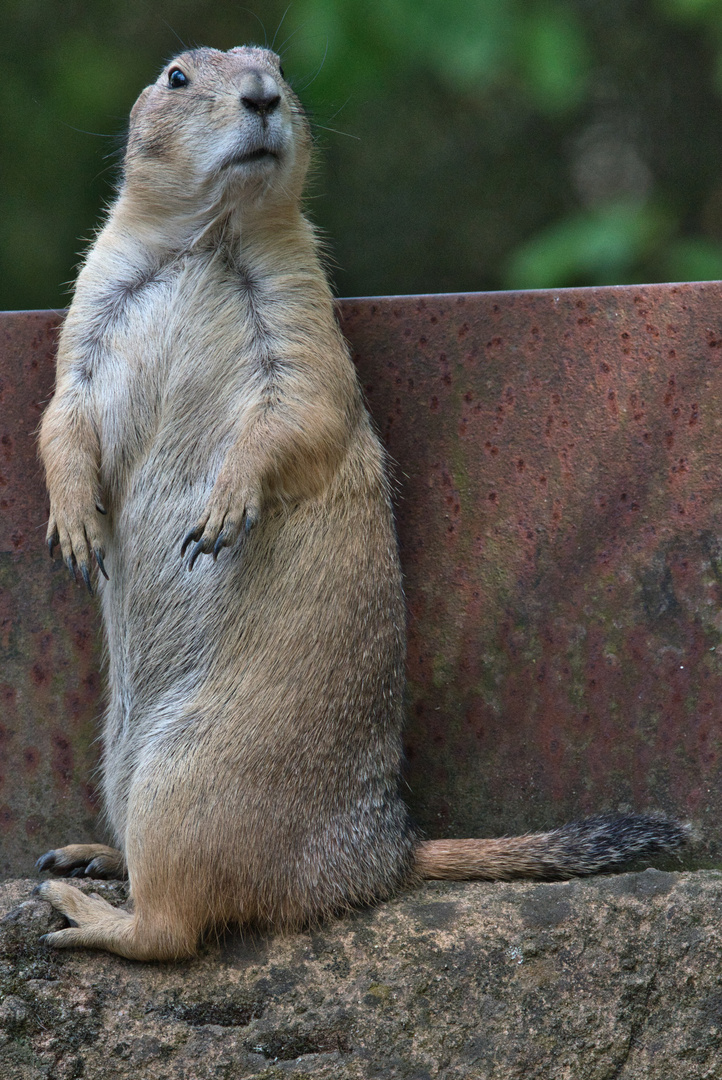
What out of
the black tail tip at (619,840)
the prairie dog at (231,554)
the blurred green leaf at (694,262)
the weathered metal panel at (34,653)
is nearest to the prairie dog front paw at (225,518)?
the prairie dog at (231,554)

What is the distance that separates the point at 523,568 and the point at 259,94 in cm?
211

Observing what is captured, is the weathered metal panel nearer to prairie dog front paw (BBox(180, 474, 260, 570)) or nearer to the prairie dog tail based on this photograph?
prairie dog front paw (BBox(180, 474, 260, 570))

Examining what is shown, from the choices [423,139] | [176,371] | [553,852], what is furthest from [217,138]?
[423,139]

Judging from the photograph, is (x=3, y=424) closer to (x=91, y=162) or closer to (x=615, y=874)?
(x=615, y=874)

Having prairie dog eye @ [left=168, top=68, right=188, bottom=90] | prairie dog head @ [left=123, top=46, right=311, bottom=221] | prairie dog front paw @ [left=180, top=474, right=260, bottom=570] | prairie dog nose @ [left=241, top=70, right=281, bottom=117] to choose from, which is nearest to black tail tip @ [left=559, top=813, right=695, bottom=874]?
prairie dog front paw @ [left=180, top=474, right=260, bottom=570]

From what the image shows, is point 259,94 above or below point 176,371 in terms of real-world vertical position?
above

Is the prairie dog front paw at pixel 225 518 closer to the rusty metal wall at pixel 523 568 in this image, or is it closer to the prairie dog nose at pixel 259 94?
the rusty metal wall at pixel 523 568

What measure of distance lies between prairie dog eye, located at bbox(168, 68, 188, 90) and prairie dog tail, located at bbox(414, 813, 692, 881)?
3170mm

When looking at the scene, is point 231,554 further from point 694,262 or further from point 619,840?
point 694,262

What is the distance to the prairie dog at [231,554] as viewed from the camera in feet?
12.5

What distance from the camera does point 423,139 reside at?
12.2m

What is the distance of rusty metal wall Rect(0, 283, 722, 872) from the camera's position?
447 cm

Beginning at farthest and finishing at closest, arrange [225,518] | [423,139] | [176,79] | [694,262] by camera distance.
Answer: [423,139] → [694,262] → [176,79] → [225,518]

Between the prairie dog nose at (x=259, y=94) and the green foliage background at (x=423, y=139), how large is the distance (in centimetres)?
511
